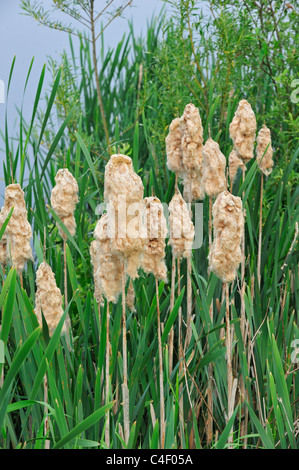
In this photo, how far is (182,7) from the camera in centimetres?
266

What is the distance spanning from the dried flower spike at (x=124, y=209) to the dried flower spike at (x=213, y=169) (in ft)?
1.82

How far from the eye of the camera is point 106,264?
1.24 m

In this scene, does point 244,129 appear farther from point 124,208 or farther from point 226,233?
point 124,208

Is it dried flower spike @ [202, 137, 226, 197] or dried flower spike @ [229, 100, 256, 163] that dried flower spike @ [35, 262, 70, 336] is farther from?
dried flower spike @ [229, 100, 256, 163]

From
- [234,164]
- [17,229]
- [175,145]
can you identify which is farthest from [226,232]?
[234,164]

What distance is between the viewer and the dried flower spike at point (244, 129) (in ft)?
6.10

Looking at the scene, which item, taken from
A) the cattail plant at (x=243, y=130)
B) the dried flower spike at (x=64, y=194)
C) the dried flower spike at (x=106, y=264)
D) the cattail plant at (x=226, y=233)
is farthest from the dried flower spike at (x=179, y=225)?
the cattail plant at (x=243, y=130)

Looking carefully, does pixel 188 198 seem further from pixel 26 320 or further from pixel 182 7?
pixel 182 7

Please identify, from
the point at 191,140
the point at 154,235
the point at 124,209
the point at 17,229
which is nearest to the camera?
the point at 124,209

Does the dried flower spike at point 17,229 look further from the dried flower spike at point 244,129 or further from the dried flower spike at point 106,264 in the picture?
the dried flower spike at point 244,129

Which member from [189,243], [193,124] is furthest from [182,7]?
[189,243]

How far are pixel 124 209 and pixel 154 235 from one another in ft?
0.55

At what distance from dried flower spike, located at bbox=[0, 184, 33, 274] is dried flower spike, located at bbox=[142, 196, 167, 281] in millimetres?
374

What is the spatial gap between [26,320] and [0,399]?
0.77 ft
